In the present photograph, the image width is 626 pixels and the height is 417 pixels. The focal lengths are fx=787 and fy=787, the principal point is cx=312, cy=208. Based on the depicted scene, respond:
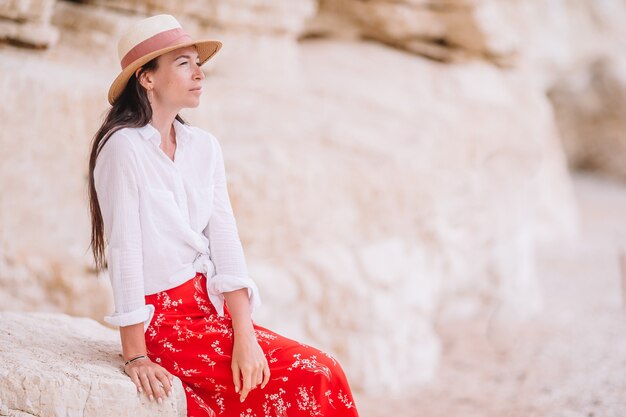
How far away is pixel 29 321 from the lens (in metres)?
2.12

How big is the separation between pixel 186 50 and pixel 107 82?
5.19ft

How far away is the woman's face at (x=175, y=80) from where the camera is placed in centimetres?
184

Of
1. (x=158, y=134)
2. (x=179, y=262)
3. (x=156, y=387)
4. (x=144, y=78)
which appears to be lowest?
(x=156, y=387)

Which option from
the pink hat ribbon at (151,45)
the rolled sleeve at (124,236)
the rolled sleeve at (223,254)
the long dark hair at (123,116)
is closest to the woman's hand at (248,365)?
the rolled sleeve at (223,254)

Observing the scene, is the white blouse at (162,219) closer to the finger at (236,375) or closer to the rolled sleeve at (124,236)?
the rolled sleeve at (124,236)

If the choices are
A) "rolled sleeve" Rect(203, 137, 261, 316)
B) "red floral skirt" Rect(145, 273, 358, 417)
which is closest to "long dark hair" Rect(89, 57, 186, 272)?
"rolled sleeve" Rect(203, 137, 261, 316)

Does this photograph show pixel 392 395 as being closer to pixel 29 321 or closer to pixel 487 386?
pixel 487 386

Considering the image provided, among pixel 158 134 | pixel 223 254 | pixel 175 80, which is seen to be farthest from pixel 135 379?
pixel 175 80

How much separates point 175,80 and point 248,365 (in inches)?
26.8

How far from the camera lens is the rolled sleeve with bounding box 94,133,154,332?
67.6 inches

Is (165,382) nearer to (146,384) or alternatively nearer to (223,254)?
(146,384)

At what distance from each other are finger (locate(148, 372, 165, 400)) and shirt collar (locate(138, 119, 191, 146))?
52 centimetres

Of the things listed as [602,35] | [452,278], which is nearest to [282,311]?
[452,278]

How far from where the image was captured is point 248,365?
169 cm
